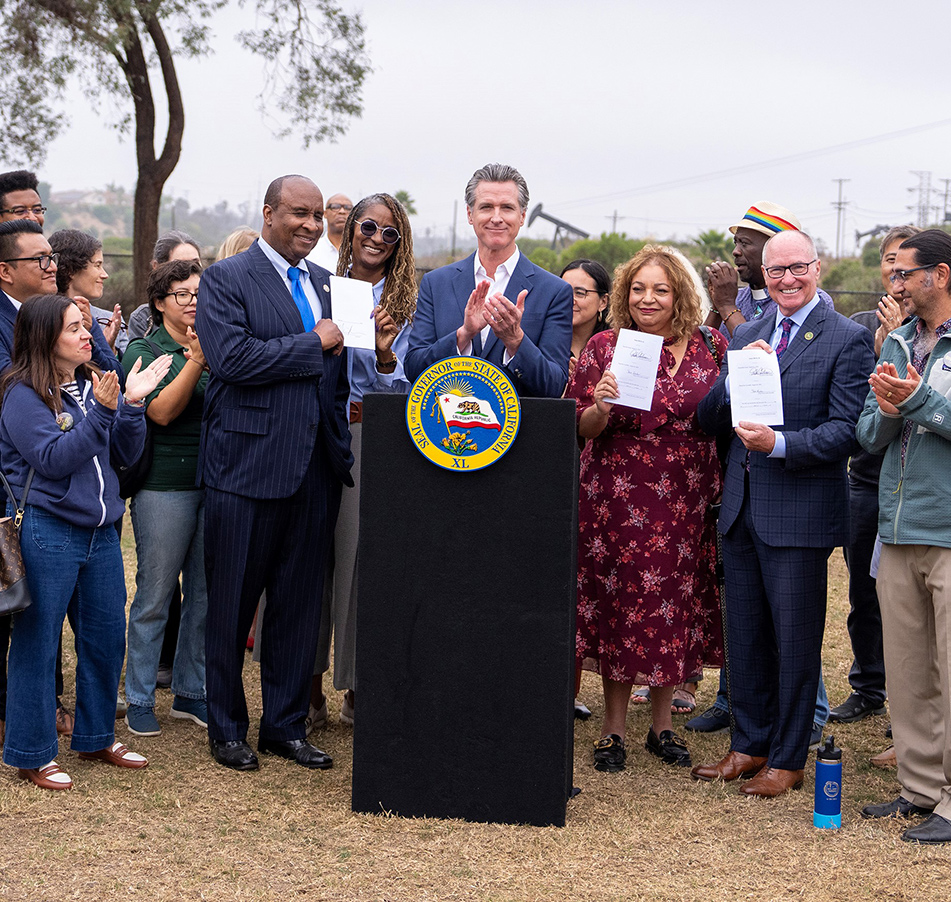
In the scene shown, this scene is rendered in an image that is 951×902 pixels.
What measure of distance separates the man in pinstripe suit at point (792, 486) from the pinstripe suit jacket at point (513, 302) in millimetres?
750

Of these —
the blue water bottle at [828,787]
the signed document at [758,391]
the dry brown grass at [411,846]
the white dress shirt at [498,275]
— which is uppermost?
the white dress shirt at [498,275]

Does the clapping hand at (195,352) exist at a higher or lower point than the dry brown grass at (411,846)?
higher

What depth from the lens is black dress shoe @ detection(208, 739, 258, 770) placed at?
15.4 feet

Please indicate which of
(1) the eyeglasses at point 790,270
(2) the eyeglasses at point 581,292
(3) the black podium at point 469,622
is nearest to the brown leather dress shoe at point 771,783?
(3) the black podium at point 469,622

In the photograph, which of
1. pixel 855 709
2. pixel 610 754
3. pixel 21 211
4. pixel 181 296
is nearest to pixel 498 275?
pixel 181 296

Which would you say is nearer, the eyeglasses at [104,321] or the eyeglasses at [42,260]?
the eyeglasses at [42,260]

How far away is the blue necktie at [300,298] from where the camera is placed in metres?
4.69

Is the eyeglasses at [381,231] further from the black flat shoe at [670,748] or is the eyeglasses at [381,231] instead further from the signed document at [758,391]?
the black flat shoe at [670,748]

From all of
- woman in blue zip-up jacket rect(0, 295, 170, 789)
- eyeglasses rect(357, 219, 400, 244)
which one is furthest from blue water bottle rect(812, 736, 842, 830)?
woman in blue zip-up jacket rect(0, 295, 170, 789)

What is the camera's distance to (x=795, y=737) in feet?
15.0

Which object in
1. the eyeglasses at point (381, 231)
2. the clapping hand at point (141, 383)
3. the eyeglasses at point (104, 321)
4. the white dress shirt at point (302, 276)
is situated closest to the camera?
the clapping hand at point (141, 383)

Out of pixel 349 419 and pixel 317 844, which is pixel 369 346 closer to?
pixel 349 419

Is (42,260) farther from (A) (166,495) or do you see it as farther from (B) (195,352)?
(A) (166,495)

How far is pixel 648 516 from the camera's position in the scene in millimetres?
4703
